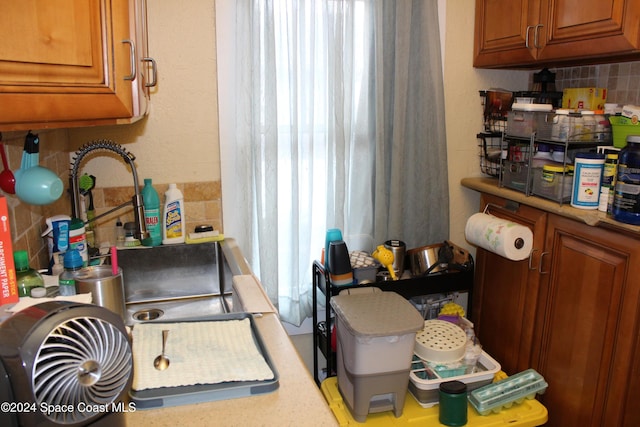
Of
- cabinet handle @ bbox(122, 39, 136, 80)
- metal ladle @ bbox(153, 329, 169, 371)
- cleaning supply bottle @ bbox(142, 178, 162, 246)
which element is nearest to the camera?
metal ladle @ bbox(153, 329, 169, 371)

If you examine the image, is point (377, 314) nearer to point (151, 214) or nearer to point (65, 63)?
point (151, 214)

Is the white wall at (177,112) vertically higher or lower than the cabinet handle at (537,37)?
lower

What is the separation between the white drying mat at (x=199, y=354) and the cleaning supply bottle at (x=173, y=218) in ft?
2.59

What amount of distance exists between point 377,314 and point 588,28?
120 cm

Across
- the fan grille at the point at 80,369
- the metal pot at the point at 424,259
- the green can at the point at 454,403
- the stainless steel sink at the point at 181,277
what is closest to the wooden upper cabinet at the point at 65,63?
the fan grille at the point at 80,369

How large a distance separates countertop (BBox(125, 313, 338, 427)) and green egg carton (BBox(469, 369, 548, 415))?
927 millimetres

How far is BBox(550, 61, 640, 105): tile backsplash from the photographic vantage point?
A: 1939 mm

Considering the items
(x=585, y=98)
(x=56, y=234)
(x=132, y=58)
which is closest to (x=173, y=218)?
(x=56, y=234)

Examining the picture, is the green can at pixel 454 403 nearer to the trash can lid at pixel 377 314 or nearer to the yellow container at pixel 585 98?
the trash can lid at pixel 377 314

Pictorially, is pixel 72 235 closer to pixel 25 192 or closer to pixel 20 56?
pixel 25 192

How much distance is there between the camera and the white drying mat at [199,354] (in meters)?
0.96

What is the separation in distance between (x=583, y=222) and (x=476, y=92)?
84 centimetres

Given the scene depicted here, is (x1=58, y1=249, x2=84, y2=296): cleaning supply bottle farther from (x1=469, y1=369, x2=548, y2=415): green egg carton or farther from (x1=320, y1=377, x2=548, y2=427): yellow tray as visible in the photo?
(x1=469, y1=369, x2=548, y2=415): green egg carton

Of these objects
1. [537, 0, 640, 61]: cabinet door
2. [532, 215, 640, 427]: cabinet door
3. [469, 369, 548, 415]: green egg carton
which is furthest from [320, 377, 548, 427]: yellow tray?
[537, 0, 640, 61]: cabinet door
